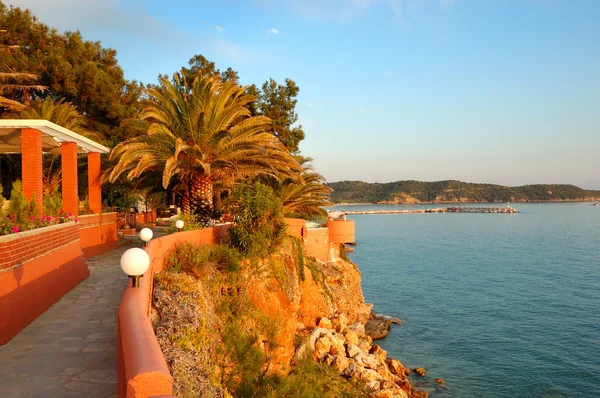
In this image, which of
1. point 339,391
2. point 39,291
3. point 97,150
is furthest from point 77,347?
point 97,150

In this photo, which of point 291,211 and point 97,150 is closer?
point 97,150

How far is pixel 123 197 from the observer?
24.5 meters

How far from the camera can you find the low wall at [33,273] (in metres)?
6.64

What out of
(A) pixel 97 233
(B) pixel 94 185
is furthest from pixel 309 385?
(B) pixel 94 185

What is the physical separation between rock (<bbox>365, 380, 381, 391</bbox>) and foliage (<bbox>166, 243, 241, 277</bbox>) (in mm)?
7289

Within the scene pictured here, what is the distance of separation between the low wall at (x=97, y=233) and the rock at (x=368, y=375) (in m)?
10.5

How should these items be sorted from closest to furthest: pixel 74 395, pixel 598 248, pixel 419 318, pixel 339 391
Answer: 1. pixel 74 395
2. pixel 339 391
3. pixel 419 318
4. pixel 598 248

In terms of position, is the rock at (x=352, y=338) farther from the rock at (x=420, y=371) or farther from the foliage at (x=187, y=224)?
the foliage at (x=187, y=224)

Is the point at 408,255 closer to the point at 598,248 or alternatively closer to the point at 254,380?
the point at 598,248

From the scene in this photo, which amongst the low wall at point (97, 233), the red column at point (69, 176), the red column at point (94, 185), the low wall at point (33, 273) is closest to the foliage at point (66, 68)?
the red column at point (94, 185)

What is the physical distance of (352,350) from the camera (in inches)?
668

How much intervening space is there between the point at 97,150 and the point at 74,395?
12476mm

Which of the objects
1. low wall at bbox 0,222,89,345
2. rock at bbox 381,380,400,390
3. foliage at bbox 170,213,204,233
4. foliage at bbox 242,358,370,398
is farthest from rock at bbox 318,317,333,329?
low wall at bbox 0,222,89,345

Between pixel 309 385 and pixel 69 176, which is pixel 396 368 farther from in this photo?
pixel 69 176
